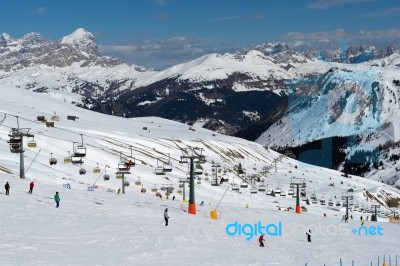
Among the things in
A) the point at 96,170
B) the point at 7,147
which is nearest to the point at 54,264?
the point at 96,170

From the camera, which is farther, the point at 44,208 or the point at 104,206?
the point at 104,206

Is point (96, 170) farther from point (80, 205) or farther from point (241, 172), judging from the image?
point (241, 172)

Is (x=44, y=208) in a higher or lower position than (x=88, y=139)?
lower

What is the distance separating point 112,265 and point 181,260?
5.79 meters

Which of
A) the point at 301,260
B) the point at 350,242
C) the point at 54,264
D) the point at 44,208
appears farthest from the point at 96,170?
the point at 54,264

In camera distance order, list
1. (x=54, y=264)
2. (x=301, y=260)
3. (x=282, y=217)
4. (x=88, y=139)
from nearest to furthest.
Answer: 1. (x=54, y=264)
2. (x=301, y=260)
3. (x=282, y=217)
4. (x=88, y=139)

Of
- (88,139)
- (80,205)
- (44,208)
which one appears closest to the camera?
(44,208)

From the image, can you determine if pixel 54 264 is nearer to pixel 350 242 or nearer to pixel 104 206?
pixel 104 206

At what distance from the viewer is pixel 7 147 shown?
4222 inches

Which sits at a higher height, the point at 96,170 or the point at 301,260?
the point at 96,170

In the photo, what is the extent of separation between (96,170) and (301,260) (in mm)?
59534

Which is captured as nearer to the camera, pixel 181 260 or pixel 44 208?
pixel 181 260

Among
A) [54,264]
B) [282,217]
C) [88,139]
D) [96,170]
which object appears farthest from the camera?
[88,139]

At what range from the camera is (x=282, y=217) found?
245 feet
